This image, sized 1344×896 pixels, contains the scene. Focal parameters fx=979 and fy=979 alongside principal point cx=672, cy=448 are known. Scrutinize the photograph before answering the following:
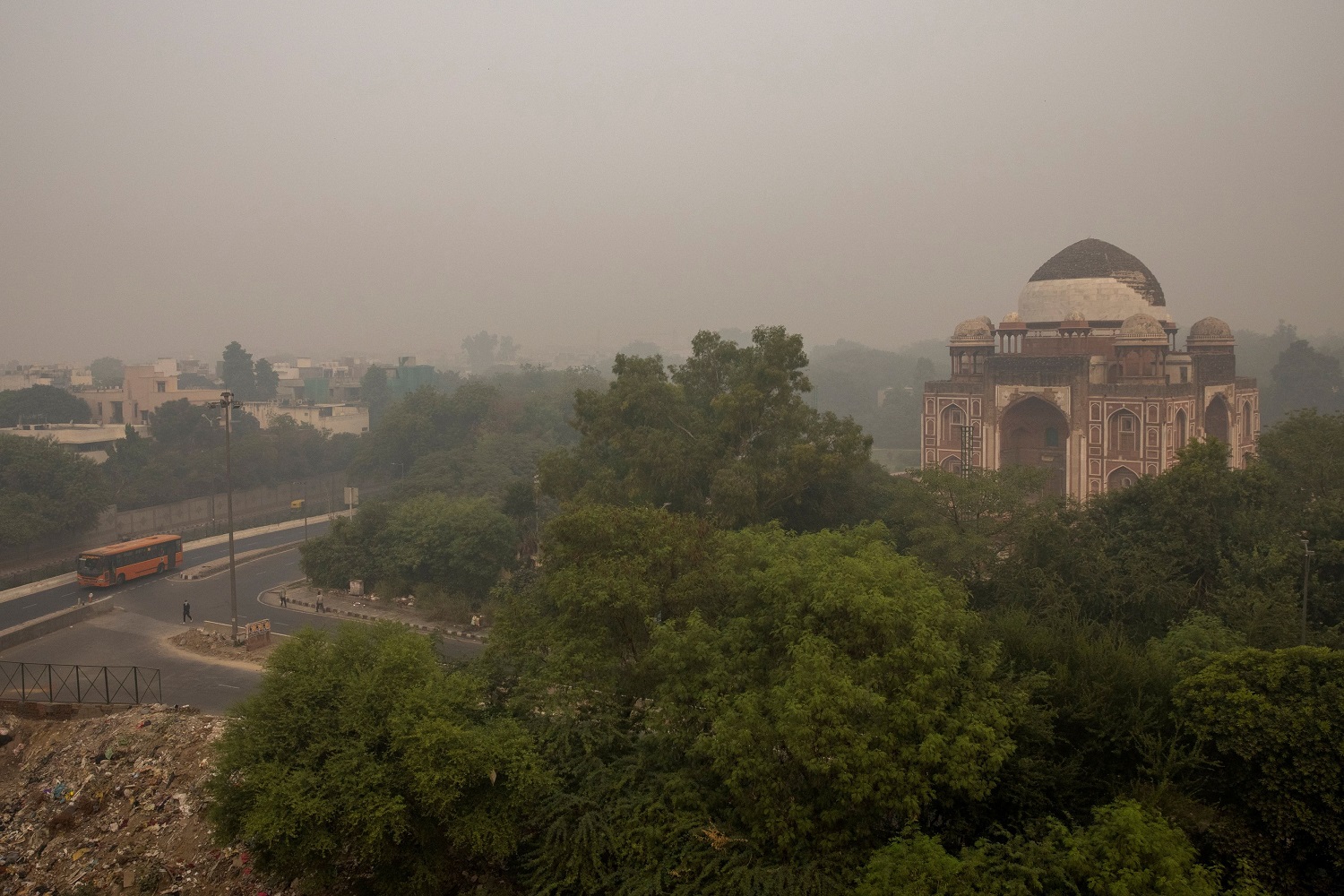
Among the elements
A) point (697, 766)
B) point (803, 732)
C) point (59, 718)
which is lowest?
point (59, 718)

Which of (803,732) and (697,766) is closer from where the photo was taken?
(803,732)

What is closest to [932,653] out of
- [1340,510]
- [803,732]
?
[803,732]

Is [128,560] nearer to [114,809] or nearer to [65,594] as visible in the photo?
[65,594]

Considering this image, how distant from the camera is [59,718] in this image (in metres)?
20.2

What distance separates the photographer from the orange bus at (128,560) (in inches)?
1273

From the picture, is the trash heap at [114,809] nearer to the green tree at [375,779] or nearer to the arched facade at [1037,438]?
the green tree at [375,779]

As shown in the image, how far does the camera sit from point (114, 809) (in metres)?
16.9

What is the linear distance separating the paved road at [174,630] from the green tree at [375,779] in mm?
5920

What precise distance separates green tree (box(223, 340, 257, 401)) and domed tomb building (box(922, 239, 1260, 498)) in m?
75.5

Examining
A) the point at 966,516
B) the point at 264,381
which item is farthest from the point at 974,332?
the point at 264,381

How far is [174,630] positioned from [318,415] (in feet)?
157

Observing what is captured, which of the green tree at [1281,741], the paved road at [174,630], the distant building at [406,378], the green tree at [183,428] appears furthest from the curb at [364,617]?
the distant building at [406,378]

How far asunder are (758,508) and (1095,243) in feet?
85.0

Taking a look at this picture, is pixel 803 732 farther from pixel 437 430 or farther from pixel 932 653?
pixel 437 430
